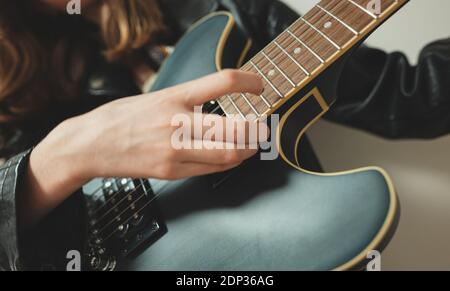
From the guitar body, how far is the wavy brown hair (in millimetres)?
390

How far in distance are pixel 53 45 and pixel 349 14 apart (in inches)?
26.8

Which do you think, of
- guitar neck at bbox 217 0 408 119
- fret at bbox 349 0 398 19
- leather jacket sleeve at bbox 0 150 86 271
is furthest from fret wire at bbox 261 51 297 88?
leather jacket sleeve at bbox 0 150 86 271

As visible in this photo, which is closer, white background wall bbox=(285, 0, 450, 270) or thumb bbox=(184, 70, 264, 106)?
thumb bbox=(184, 70, 264, 106)

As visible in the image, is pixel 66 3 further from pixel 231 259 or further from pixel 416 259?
pixel 416 259

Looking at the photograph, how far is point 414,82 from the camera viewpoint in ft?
1.73

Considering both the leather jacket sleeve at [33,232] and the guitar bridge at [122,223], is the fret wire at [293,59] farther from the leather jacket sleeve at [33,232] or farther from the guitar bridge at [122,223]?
the leather jacket sleeve at [33,232]

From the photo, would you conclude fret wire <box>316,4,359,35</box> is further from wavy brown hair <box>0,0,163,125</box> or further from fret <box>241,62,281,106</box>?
wavy brown hair <box>0,0,163,125</box>

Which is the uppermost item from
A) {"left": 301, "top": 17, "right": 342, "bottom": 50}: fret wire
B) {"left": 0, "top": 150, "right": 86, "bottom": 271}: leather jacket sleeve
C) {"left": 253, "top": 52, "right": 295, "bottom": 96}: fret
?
{"left": 301, "top": 17, "right": 342, "bottom": 50}: fret wire

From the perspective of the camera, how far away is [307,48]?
0.42 m

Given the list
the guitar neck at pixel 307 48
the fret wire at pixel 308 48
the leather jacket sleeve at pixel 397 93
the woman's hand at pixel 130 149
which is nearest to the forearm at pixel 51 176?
the woman's hand at pixel 130 149

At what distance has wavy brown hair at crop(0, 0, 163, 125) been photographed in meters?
0.71

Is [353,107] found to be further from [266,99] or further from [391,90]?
[266,99]

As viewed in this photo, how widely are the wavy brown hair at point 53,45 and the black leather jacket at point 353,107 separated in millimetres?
185
